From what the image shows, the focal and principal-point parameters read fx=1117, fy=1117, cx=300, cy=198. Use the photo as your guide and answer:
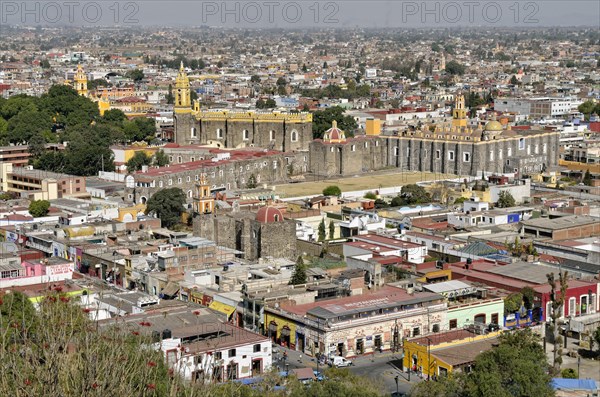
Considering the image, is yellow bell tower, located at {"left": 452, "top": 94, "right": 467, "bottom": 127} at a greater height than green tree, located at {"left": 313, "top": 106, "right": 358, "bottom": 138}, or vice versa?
yellow bell tower, located at {"left": 452, "top": 94, "right": 467, "bottom": 127}

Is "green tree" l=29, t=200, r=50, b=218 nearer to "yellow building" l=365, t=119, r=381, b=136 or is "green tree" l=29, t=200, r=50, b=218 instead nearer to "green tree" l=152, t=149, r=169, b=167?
"green tree" l=152, t=149, r=169, b=167

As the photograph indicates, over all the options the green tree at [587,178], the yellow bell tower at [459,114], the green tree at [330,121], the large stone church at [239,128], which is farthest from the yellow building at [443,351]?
the green tree at [330,121]

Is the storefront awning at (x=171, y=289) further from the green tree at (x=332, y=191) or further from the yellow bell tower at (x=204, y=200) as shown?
the green tree at (x=332, y=191)

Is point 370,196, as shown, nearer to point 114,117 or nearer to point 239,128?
point 239,128

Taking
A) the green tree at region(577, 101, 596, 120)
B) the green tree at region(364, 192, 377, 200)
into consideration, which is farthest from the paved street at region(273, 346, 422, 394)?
the green tree at region(577, 101, 596, 120)

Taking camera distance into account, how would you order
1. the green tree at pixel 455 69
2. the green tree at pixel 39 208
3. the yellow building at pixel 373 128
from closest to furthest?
the green tree at pixel 39 208, the yellow building at pixel 373 128, the green tree at pixel 455 69
